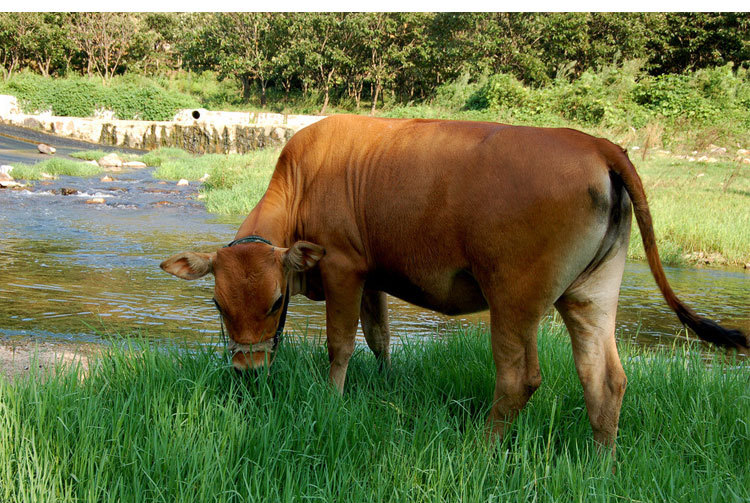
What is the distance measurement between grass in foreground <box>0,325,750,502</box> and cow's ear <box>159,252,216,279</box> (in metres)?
0.57

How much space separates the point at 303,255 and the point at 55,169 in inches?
814

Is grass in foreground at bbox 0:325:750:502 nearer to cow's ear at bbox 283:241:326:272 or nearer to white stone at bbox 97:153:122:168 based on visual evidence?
cow's ear at bbox 283:241:326:272

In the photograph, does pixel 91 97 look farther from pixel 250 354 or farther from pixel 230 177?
pixel 250 354

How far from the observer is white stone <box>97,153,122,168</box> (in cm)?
2534

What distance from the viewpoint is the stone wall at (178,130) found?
32.0 metres

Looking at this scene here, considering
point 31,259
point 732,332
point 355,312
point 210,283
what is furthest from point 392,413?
point 31,259

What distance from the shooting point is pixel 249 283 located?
3.64m

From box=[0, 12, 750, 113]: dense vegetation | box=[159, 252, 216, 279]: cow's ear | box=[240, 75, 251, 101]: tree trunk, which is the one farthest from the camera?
box=[240, 75, 251, 101]: tree trunk

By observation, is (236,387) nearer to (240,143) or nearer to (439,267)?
(439,267)

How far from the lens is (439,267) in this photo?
141 inches

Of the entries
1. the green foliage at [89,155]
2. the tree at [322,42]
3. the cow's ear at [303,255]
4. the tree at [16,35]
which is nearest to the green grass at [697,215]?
the cow's ear at [303,255]

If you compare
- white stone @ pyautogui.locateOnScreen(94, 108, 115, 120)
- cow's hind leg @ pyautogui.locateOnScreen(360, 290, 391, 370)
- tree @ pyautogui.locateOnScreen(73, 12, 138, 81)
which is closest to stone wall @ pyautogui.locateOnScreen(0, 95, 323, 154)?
white stone @ pyautogui.locateOnScreen(94, 108, 115, 120)

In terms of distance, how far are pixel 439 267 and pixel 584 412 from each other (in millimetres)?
1262

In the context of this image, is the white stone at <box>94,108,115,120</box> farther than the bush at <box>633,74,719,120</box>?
Yes
